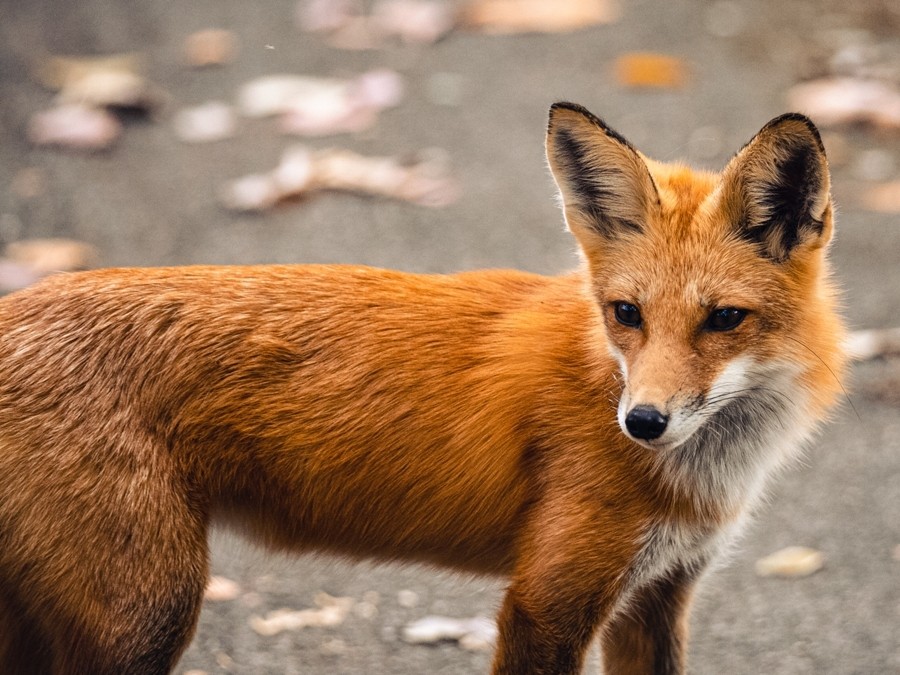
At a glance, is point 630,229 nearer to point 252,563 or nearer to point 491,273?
point 491,273

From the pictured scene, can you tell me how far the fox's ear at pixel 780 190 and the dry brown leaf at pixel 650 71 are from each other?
5.06m

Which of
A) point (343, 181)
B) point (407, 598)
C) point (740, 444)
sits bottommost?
point (407, 598)

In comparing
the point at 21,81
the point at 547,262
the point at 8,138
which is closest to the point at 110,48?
the point at 21,81

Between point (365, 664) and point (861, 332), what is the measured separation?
3380 millimetres

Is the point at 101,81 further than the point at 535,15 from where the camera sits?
No

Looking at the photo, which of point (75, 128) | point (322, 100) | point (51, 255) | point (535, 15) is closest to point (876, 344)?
point (322, 100)

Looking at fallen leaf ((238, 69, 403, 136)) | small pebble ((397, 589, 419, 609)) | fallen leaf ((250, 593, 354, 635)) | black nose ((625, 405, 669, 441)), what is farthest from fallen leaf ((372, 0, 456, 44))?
black nose ((625, 405, 669, 441))

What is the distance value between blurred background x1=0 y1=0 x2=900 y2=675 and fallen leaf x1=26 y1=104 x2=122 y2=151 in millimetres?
18

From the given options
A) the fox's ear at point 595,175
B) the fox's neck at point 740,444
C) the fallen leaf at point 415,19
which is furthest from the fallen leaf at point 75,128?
the fox's neck at point 740,444

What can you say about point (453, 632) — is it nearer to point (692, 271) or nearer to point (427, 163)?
point (692, 271)

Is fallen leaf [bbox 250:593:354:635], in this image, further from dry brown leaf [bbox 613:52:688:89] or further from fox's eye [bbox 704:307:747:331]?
dry brown leaf [bbox 613:52:688:89]

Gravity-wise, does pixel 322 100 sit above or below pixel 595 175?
below

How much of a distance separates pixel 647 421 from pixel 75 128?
5.87m

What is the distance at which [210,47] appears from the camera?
8.77m
